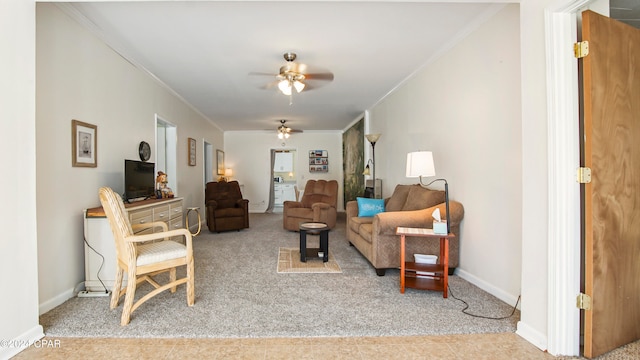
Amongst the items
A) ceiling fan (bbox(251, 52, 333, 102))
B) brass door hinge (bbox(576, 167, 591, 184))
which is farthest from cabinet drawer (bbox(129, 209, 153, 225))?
brass door hinge (bbox(576, 167, 591, 184))

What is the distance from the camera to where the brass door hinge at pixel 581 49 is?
1.72 metres

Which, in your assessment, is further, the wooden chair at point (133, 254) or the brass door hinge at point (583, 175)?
the wooden chair at point (133, 254)

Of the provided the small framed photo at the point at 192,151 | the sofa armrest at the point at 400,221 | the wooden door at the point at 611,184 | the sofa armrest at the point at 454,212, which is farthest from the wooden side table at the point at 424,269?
the small framed photo at the point at 192,151

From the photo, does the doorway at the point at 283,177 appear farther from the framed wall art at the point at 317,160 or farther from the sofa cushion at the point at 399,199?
the sofa cushion at the point at 399,199

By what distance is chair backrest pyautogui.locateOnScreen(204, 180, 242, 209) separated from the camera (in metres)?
5.74

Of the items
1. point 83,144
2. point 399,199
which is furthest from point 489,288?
point 83,144

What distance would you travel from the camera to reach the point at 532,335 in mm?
1909

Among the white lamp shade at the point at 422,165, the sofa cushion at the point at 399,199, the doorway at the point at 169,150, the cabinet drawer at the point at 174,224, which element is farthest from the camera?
the doorway at the point at 169,150

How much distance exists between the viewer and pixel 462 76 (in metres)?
3.08

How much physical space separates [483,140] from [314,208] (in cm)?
320

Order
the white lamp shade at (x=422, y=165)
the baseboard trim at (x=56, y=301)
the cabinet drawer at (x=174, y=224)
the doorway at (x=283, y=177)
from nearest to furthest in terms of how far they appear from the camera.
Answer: the baseboard trim at (x=56, y=301)
the white lamp shade at (x=422, y=165)
the cabinet drawer at (x=174, y=224)
the doorway at (x=283, y=177)

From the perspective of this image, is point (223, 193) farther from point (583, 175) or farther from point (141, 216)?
point (583, 175)

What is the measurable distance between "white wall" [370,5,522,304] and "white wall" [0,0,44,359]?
338 cm

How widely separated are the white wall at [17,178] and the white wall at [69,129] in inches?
17.3
